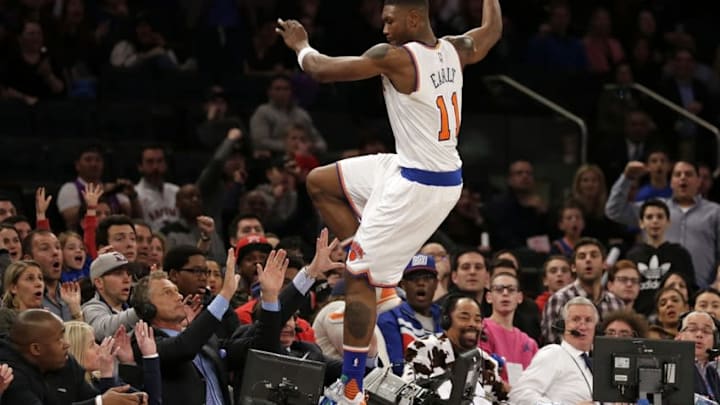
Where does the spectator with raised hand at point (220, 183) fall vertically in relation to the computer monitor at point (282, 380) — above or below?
above

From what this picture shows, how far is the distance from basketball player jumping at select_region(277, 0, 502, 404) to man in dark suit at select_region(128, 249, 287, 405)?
67cm

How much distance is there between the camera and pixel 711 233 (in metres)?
13.6

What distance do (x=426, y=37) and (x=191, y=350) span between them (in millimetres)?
2003

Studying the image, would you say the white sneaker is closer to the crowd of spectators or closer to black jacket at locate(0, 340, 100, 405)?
the crowd of spectators

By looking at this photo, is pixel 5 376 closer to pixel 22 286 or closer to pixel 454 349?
pixel 22 286

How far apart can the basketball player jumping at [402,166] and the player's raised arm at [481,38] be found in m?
0.15

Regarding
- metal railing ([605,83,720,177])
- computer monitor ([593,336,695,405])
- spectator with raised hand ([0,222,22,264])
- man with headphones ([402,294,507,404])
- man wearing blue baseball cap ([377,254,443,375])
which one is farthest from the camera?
metal railing ([605,83,720,177])

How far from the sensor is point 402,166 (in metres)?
8.33

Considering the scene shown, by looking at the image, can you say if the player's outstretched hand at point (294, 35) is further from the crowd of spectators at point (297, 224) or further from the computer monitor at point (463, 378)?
the computer monitor at point (463, 378)

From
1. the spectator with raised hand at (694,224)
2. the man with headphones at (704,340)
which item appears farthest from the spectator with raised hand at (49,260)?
the spectator with raised hand at (694,224)

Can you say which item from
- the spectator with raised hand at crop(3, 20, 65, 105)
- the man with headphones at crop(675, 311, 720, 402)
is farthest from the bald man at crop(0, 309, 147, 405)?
the spectator with raised hand at crop(3, 20, 65, 105)

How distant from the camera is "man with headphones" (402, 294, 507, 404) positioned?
9.52 m

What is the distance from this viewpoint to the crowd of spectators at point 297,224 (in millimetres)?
8945

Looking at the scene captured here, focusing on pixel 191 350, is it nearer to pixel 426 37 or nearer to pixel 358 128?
pixel 426 37
